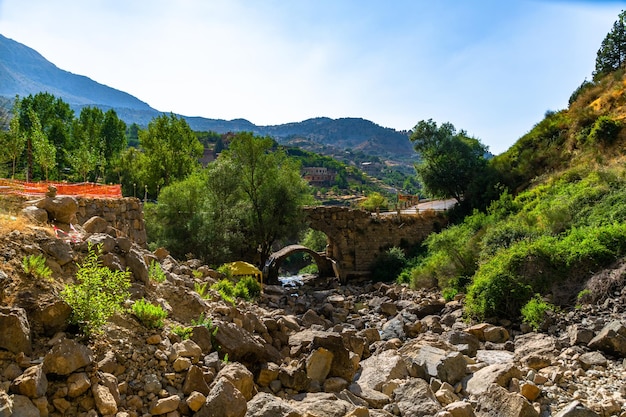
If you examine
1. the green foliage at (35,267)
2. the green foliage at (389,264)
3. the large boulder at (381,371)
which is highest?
the green foliage at (35,267)

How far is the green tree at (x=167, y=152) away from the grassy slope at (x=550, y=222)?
1784cm

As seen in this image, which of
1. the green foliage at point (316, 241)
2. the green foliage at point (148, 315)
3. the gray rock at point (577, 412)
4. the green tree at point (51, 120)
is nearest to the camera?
the gray rock at point (577, 412)

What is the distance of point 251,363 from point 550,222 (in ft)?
37.1

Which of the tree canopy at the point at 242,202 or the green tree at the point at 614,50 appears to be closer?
the tree canopy at the point at 242,202

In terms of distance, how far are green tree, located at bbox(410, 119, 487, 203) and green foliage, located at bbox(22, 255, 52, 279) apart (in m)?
23.9

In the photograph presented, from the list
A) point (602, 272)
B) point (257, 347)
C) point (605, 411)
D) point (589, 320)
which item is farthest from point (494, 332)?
point (257, 347)

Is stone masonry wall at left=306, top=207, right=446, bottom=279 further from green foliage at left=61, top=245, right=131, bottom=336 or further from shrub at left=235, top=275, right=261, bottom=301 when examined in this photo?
green foliage at left=61, top=245, right=131, bottom=336

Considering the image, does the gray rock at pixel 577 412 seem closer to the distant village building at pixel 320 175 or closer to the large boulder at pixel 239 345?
the large boulder at pixel 239 345

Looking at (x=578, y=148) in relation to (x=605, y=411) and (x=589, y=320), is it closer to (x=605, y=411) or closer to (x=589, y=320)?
(x=589, y=320)

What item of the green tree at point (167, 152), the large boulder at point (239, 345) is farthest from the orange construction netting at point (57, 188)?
the green tree at point (167, 152)

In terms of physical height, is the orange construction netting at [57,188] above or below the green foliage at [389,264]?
above

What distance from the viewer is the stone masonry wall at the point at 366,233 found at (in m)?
27.0

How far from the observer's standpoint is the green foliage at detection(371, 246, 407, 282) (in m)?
25.0

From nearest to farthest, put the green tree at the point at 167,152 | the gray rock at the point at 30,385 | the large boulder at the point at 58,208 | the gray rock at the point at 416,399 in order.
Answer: the gray rock at the point at 30,385, the gray rock at the point at 416,399, the large boulder at the point at 58,208, the green tree at the point at 167,152
